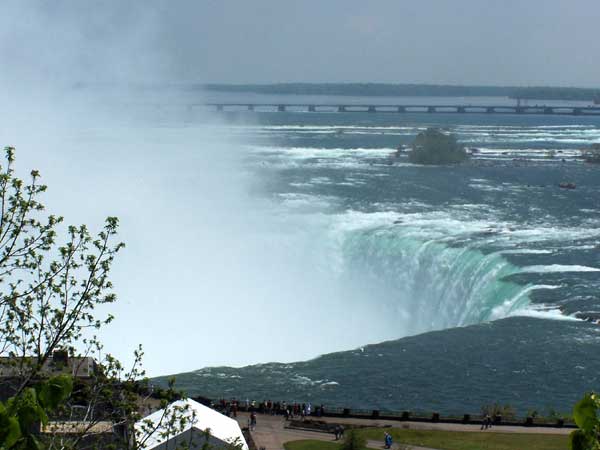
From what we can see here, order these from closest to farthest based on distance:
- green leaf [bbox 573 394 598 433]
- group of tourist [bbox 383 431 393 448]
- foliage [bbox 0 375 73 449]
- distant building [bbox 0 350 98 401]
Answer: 1. green leaf [bbox 573 394 598 433]
2. foliage [bbox 0 375 73 449]
3. distant building [bbox 0 350 98 401]
4. group of tourist [bbox 383 431 393 448]

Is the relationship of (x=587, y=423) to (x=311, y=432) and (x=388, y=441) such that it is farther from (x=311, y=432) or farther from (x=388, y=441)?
(x=311, y=432)

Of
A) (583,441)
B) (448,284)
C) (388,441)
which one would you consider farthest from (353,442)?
(448,284)

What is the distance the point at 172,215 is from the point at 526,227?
2030 cm

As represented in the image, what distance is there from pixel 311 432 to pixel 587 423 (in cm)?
2086

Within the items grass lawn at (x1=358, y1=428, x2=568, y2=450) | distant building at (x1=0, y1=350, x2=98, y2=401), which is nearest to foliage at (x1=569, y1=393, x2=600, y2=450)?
distant building at (x1=0, y1=350, x2=98, y2=401)

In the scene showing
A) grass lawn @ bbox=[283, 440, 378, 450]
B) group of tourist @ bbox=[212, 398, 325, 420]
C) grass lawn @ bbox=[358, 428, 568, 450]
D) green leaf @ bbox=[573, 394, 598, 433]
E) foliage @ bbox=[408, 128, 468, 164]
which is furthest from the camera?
foliage @ bbox=[408, 128, 468, 164]

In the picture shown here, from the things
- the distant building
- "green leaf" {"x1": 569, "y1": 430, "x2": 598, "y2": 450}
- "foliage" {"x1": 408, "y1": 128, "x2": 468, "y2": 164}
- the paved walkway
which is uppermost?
"foliage" {"x1": 408, "y1": 128, "x2": 468, "y2": 164}

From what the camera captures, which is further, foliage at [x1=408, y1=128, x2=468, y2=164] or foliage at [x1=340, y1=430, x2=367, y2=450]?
foliage at [x1=408, y1=128, x2=468, y2=164]

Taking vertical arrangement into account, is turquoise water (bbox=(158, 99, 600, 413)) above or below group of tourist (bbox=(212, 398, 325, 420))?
above

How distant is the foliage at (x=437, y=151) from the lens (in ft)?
345

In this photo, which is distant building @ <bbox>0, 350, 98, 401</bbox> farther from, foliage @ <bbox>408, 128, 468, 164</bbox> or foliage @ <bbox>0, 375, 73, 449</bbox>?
foliage @ <bbox>408, 128, 468, 164</bbox>

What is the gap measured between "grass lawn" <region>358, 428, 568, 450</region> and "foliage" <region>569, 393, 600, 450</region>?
1887 cm

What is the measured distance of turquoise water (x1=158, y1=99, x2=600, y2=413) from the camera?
34438 millimetres

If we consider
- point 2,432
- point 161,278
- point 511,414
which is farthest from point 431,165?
point 2,432
